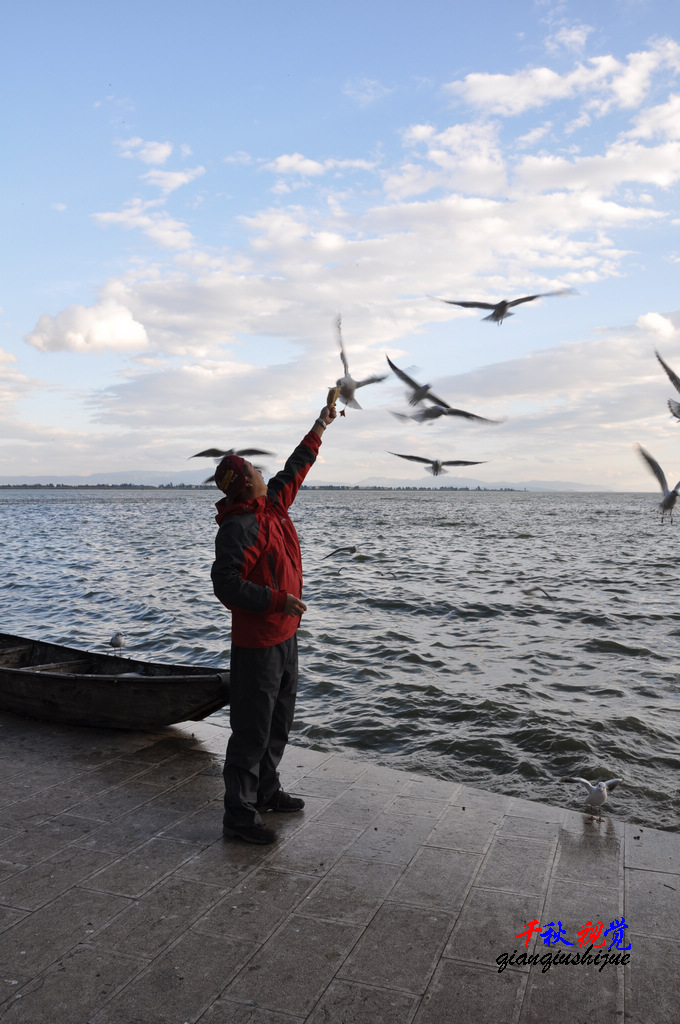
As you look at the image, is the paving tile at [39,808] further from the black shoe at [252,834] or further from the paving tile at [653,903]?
the paving tile at [653,903]

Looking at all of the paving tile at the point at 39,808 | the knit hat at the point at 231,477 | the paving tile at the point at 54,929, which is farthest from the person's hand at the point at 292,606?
the paving tile at the point at 39,808

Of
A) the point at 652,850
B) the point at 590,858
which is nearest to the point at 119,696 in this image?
the point at 590,858

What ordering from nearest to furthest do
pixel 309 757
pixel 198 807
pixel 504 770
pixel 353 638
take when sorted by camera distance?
pixel 198 807, pixel 309 757, pixel 504 770, pixel 353 638

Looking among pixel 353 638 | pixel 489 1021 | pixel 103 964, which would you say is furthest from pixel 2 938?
pixel 353 638

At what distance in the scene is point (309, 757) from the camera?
20.8 feet

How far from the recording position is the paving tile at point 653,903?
373 centimetres

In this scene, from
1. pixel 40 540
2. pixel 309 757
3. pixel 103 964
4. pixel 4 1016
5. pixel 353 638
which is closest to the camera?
pixel 4 1016

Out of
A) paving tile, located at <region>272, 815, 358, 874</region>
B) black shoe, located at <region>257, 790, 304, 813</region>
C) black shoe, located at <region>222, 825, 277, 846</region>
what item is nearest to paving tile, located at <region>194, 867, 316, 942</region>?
paving tile, located at <region>272, 815, 358, 874</region>

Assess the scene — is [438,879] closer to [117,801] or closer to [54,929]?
[54,929]

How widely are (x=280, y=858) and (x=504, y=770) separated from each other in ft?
12.7

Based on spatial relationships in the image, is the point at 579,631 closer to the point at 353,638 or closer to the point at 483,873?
the point at 353,638

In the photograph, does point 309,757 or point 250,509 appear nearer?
point 250,509

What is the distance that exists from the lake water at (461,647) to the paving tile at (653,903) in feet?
7.74

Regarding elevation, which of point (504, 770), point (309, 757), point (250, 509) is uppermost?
point (250, 509)
